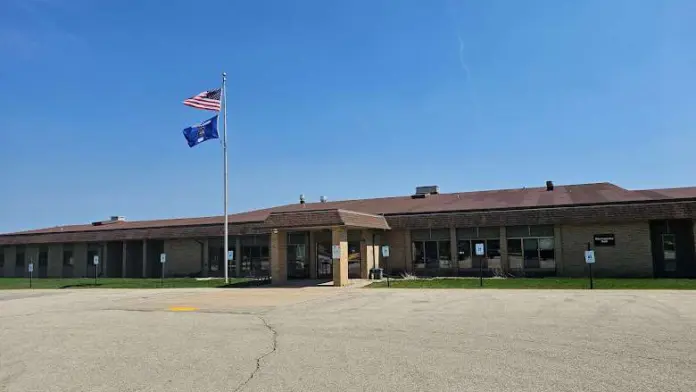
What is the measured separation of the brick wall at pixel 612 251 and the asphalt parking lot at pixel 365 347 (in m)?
11.5

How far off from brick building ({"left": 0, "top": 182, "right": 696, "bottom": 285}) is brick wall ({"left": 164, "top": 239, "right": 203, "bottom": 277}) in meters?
0.08

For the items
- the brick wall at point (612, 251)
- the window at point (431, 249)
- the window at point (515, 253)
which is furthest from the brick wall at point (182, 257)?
the brick wall at point (612, 251)

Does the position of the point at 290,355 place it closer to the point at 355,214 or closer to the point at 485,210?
the point at 355,214

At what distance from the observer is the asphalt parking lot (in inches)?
306

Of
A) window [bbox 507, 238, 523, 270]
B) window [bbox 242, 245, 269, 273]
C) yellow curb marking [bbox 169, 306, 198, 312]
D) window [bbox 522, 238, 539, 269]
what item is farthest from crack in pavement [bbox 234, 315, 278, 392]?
window [bbox 242, 245, 269, 273]

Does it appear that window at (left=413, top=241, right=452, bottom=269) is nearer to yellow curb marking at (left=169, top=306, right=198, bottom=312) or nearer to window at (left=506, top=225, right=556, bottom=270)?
window at (left=506, top=225, right=556, bottom=270)

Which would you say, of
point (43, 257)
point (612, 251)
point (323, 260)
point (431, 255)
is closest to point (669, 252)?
point (612, 251)

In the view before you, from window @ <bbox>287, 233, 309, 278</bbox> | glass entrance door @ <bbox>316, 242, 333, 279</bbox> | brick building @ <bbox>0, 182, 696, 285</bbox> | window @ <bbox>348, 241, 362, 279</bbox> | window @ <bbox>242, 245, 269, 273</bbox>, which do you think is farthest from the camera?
window @ <bbox>242, 245, 269, 273</bbox>

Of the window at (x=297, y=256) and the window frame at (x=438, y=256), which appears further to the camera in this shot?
the window at (x=297, y=256)

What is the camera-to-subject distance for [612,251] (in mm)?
30625

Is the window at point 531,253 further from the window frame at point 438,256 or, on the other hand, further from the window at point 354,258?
the window at point 354,258

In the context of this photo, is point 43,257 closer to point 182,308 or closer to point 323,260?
point 323,260

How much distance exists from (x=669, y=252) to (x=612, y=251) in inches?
117

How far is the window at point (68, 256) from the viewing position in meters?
47.8
